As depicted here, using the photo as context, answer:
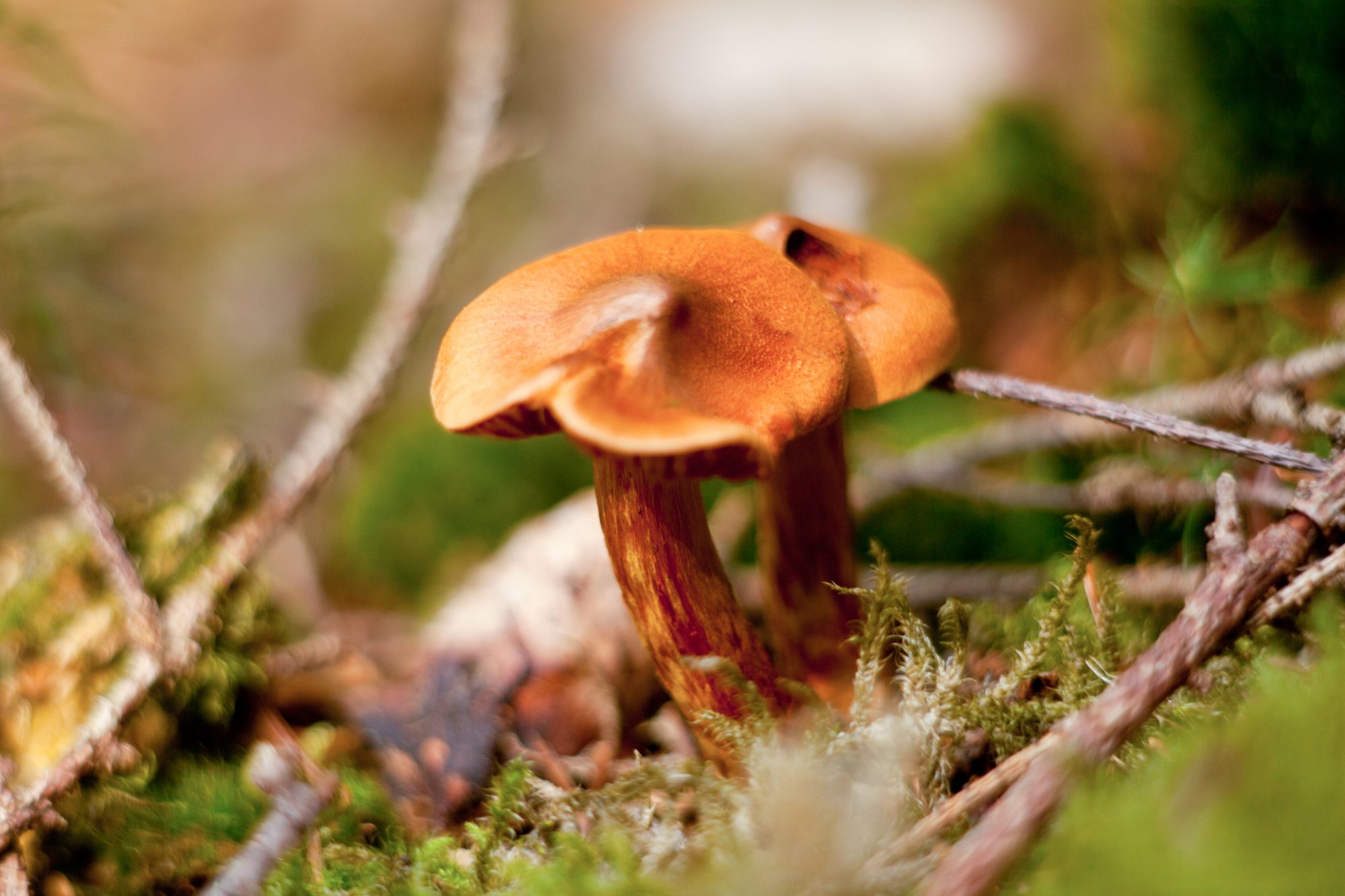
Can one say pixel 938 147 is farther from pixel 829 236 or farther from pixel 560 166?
pixel 829 236

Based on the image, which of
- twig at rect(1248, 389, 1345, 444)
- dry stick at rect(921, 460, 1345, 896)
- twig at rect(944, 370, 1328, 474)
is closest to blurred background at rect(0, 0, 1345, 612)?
twig at rect(1248, 389, 1345, 444)

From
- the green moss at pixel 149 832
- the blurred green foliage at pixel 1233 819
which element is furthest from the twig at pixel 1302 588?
the green moss at pixel 149 832

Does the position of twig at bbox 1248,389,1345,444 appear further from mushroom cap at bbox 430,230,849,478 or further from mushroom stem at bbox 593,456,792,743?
mushroom stem at bbox 593,456,792,743

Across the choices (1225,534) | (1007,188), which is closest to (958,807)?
(1225,534)

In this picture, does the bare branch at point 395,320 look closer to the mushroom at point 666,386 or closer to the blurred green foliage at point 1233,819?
the mushroom at point 666,386

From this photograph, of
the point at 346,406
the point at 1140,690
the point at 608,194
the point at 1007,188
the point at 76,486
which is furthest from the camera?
the point at 608,194

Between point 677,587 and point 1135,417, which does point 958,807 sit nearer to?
point 677,587
